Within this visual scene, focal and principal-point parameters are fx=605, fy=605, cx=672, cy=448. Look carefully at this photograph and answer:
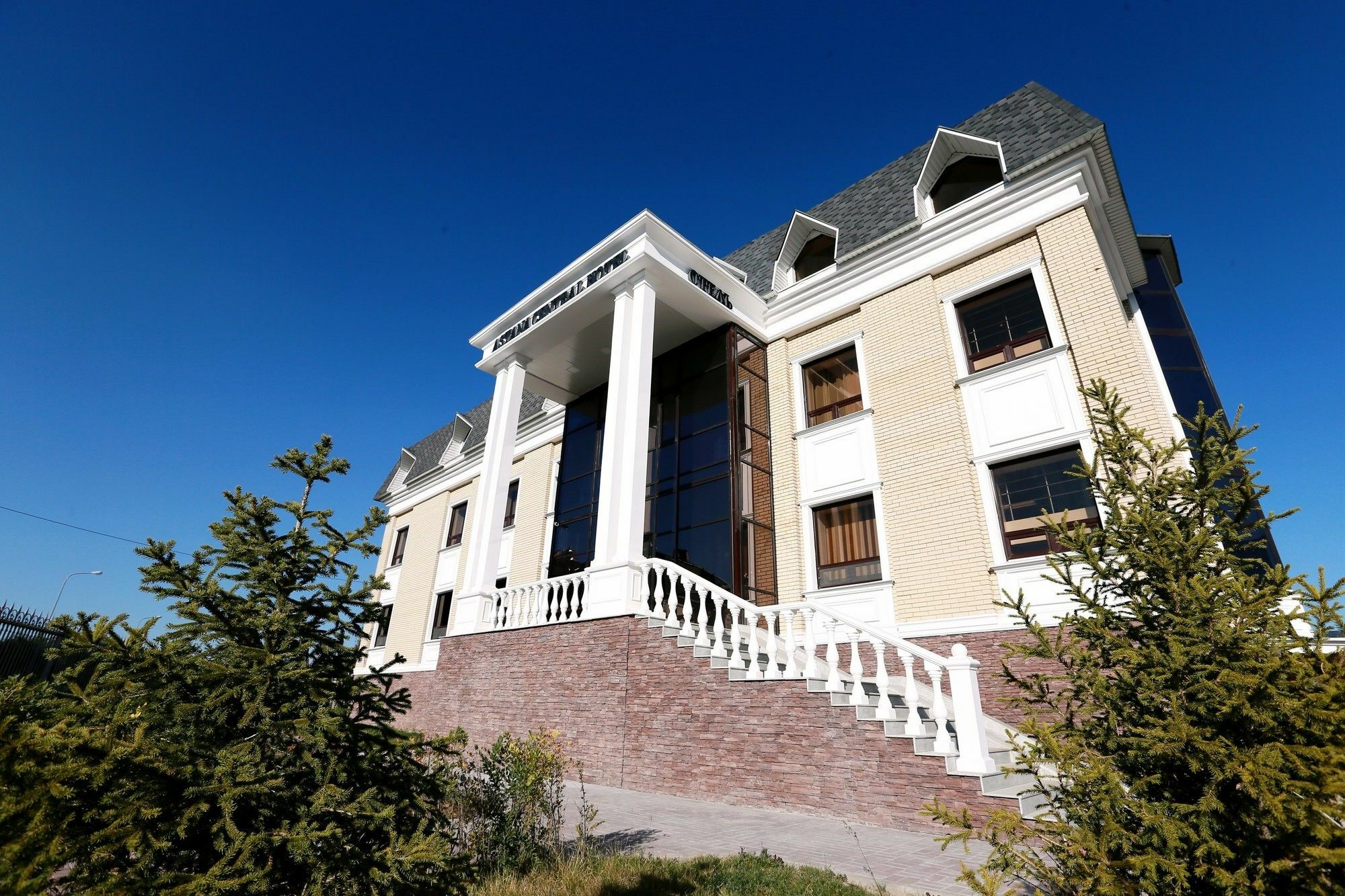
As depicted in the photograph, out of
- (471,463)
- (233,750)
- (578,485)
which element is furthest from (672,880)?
(471,463)

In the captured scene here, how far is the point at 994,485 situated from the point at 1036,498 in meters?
0.68

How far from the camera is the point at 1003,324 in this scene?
1138cm

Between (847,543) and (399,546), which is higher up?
(399,546)

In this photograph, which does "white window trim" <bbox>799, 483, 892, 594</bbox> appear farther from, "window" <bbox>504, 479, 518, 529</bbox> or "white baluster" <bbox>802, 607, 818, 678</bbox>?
"window" <bbox>504, 479, 518, 529</bbox>

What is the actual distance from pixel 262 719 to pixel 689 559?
10967mm

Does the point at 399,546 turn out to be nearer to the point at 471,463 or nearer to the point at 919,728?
the point at 471,463

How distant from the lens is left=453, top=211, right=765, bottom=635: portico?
37.7 feet

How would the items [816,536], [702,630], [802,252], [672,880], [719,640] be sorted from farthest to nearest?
[802,252] < [816,536] < [702,630] < [719,640] < [672,880]

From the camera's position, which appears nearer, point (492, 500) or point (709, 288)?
point (709, 288)

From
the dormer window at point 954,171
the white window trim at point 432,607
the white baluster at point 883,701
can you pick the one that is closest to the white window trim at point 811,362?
the dormer window at point 954,171

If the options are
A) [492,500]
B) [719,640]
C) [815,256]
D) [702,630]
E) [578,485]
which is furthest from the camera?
[578,485]

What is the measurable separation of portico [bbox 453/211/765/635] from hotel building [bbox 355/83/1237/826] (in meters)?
0.07

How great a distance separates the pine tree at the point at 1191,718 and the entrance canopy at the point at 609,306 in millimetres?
10877

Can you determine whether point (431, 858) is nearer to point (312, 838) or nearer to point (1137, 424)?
point (312, 838)
